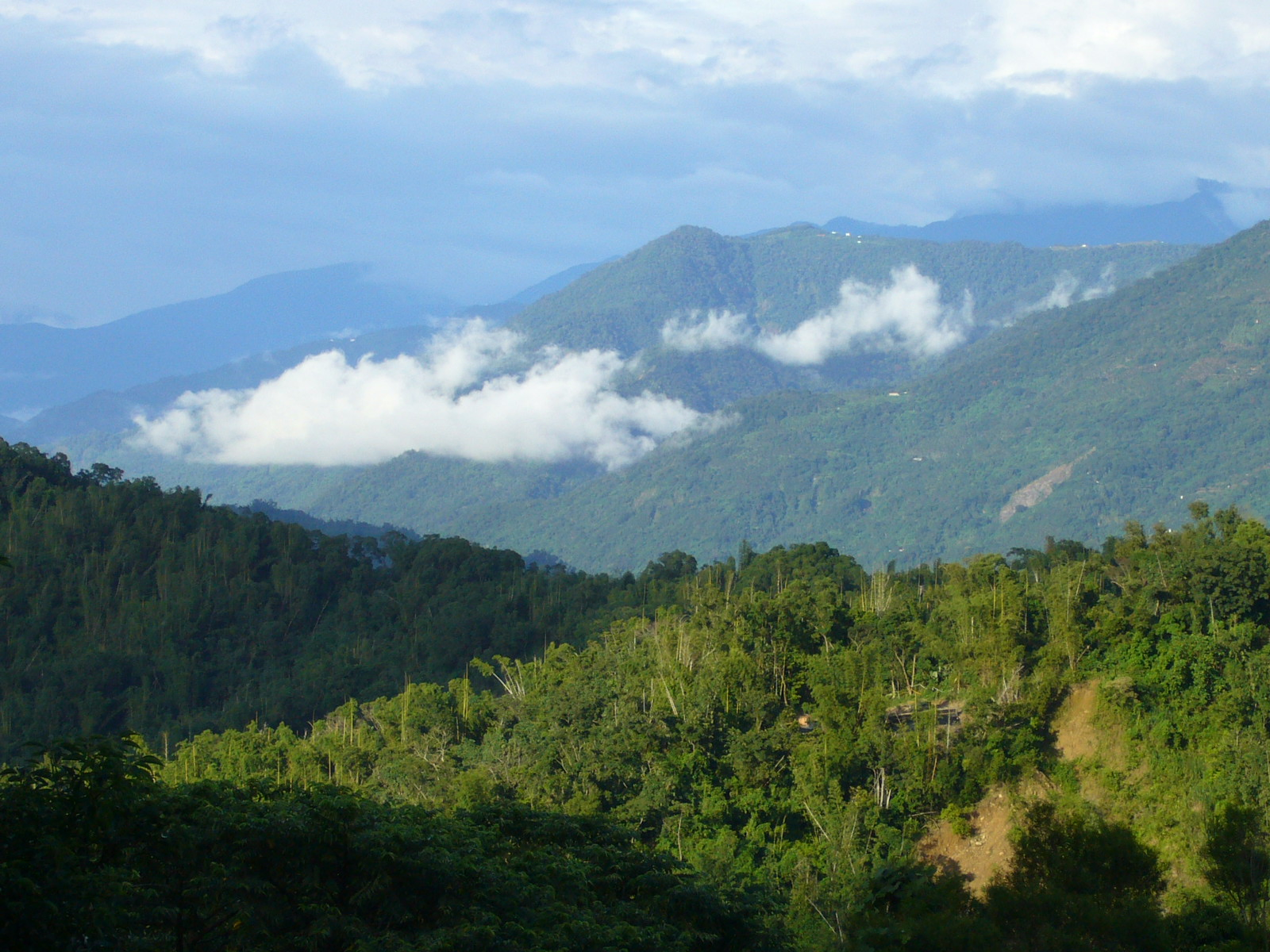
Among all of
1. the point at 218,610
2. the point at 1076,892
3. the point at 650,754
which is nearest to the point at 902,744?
the point at 650,754

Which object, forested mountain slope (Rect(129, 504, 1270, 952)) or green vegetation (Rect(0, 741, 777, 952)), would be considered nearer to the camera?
green vegetation (Rect(0, 741, 777, 952))

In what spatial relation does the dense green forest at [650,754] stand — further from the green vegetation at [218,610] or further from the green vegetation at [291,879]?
the green vegetation at [218,610]

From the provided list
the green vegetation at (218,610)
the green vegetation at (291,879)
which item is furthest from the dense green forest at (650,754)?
the green vegetation at (218,610)

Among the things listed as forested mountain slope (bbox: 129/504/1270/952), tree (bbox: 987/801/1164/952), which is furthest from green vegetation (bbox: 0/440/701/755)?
tree (bbox: 987/801/1164/952)

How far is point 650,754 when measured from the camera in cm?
4475

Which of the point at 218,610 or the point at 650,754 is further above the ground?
the point at 218,610

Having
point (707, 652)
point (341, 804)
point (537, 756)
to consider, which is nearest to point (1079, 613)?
point (707, 652)

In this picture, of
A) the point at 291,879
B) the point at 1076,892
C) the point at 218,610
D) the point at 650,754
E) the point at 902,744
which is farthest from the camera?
the point at 218,610

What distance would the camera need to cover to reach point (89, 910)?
13.7 meters

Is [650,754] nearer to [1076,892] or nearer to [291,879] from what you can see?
[1076,892]

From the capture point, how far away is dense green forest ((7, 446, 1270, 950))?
19.7 meters

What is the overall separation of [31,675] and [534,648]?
1173 inches

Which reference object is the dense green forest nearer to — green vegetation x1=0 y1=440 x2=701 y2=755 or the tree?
the tree

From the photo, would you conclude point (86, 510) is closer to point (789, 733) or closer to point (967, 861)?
point (789, 733)
